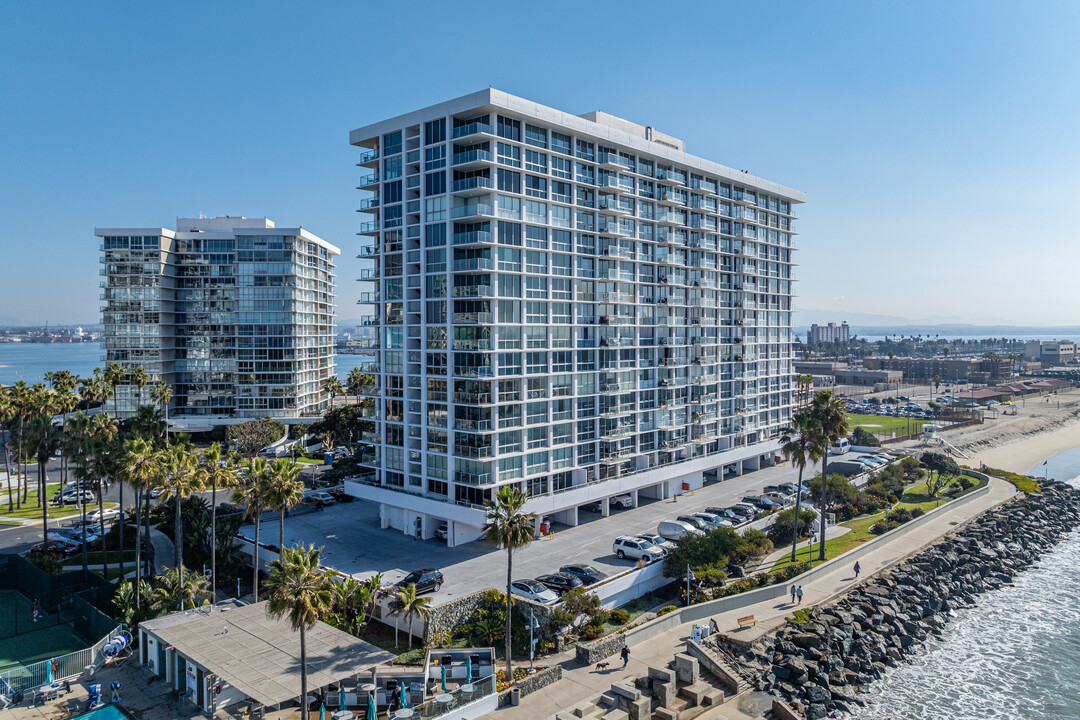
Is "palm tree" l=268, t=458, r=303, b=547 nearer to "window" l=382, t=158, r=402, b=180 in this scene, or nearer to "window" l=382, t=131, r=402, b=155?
"window" l=382, t=158, r=402, b=180

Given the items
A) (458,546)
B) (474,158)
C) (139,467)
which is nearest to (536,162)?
(474,158)

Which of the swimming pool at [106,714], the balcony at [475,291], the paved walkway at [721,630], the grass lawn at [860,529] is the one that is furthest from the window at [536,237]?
the swimming pool at [106,714]

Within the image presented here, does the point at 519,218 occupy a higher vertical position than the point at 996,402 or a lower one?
higher

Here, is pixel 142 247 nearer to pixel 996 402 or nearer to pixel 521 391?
Answer: pixel 521 391

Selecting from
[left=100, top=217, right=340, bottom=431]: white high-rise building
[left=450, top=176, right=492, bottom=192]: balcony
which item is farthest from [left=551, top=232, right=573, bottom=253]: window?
[left=100, top=217, right=340, bottom=431]: white high-rise building

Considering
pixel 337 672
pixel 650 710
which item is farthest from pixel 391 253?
pixel 650 710

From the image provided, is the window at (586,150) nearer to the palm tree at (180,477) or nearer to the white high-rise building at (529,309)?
the white high-rise building at (529,309)
